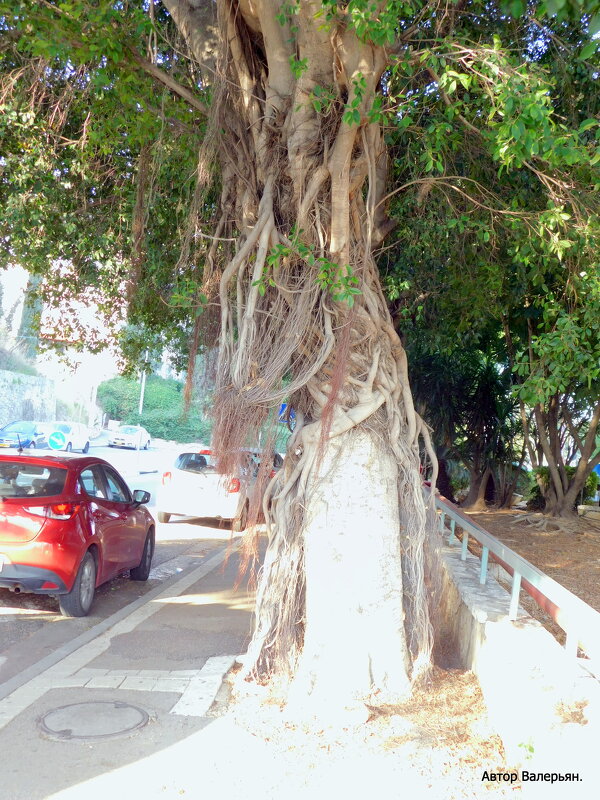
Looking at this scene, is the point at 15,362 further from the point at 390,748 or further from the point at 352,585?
the point at 390,748

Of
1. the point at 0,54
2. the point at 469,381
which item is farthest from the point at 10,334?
the point at 0,54

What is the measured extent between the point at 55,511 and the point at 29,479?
66 cm

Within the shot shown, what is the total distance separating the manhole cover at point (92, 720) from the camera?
4.43 meters

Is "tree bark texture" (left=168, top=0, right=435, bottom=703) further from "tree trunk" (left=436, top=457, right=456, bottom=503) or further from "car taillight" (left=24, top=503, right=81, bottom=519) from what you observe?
"tree trunk" (left=436, top=457, right=456, bottom=503)

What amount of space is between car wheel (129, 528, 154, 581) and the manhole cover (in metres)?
4.70

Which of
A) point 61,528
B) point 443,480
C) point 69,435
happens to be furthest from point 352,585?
point 69,435

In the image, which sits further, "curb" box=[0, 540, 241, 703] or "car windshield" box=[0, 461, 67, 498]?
"car windshield" box=[0, 461, 67, 498]

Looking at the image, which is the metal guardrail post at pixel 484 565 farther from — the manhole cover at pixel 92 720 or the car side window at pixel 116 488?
the car side window at pixel 116 488

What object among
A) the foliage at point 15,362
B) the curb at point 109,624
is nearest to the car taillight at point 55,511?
the curb at point 109,624

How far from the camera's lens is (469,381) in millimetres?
17891

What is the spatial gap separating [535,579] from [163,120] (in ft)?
16.9

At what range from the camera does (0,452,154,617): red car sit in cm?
716

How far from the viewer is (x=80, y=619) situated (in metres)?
7.52

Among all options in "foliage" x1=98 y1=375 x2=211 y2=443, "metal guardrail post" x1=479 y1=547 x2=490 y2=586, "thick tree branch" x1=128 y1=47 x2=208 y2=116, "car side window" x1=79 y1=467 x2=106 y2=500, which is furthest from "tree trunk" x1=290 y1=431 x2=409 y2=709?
"foliage" x1=98 y1=375 x2=211 y2=443
